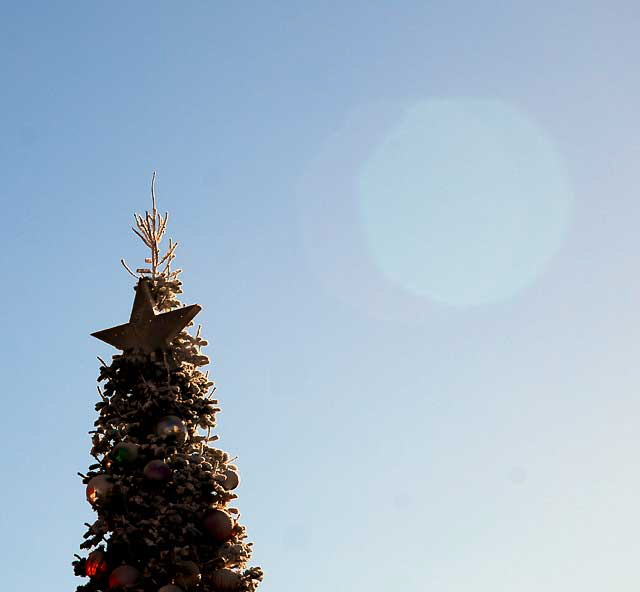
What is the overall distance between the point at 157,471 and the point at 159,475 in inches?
2.7

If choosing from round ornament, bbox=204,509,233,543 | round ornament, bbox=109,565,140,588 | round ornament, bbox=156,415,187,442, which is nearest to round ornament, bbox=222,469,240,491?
round ornament, bbox=204,509,233,543

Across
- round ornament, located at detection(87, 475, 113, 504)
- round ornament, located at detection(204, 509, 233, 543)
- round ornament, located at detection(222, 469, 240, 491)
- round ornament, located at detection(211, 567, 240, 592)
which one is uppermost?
round ornament, located at detection(222, 469, 240, 491)

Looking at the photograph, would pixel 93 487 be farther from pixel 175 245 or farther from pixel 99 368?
pixel 175 245

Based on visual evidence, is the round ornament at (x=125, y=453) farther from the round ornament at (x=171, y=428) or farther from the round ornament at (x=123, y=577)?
the round ornament at (x=123, y=577)

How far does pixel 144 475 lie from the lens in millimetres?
13656

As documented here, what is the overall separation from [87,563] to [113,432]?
6.74 ft

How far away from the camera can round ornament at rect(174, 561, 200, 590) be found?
13211mm

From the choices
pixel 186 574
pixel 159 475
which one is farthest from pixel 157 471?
pixel 186 574

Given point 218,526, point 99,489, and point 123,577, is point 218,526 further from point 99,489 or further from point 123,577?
point 99,489

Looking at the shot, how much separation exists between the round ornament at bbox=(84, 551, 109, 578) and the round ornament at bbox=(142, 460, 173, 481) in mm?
1387

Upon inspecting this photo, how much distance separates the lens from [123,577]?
1294cm

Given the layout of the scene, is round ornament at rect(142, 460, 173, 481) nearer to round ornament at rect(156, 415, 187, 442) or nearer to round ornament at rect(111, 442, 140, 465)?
round ornament at rect(111, 442, 140, 465)

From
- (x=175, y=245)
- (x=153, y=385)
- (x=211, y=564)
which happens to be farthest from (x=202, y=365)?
(x=211, y=564)

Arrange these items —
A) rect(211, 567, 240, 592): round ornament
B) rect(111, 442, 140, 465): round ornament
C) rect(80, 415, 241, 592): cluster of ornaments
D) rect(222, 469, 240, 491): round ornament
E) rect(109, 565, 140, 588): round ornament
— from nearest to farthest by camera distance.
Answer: rect(109, 565, 140, 588): round ornament
rect(80, 415, 241, 592): cluster of ornaments
rect(211, 567, 240, 592): round ornament
rect(111, 442, 140, 465): round ornament
rect(222, 469, 240, 491): round ornament
